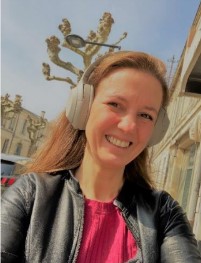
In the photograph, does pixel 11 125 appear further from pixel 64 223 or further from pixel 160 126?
pixel 64 223

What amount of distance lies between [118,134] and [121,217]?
35 cm

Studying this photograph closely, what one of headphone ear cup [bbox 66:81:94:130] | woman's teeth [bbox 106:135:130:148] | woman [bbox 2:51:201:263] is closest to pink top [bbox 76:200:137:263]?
woman [bbox 2:51:201:263]

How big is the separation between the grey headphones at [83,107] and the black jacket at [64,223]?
252 mm

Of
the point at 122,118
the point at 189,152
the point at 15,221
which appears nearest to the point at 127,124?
the point at 122,118

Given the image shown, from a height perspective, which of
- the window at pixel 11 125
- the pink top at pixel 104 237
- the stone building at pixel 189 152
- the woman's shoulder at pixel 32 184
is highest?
the window at pixel 11 125

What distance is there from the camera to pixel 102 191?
155 centimetres

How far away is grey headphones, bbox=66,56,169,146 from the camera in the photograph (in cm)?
161

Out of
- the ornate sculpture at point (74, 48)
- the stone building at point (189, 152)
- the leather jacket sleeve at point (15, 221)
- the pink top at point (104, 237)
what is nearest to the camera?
the leather jacket sleeve at point (15, 221)

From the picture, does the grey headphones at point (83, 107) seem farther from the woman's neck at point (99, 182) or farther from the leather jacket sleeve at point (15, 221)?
the leather jacket sleeve at point (15, 221)

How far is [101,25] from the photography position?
39.3 feet

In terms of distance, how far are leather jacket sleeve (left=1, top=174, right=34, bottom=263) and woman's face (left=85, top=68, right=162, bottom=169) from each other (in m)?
0.36

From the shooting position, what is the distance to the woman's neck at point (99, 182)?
1542mm

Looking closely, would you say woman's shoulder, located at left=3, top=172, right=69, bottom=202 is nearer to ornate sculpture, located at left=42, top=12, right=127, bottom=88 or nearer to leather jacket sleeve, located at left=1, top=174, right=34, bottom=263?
leather jacket sleeve, located at left=1, top=174, right=34, bottom=263

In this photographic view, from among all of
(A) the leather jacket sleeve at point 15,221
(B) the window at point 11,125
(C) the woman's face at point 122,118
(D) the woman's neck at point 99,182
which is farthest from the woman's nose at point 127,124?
(B) the window at point 11,125
